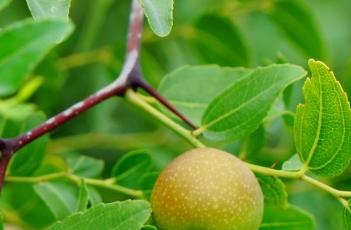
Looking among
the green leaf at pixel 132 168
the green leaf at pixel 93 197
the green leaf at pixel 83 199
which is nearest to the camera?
the green leaf at pixel 83 199

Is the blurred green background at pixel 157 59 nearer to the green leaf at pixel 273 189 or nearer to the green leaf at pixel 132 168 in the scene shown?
the green leaf at pixel 132 168

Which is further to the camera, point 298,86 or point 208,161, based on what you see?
point 298,86

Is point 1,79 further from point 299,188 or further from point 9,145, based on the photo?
point 299,188

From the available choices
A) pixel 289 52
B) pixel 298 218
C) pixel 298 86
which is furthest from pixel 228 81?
pixel 289 52

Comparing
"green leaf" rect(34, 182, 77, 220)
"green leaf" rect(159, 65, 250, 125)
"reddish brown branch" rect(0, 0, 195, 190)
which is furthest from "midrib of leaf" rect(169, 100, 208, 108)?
"green leaf" rect(34, 182, 77, 220)

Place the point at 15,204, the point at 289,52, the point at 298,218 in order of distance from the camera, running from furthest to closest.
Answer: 1. the point at 289,52
2. the point at 15,204
3. the point at 298,218

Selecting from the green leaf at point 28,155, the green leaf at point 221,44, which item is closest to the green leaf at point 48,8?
the green leaf at point 28,155
